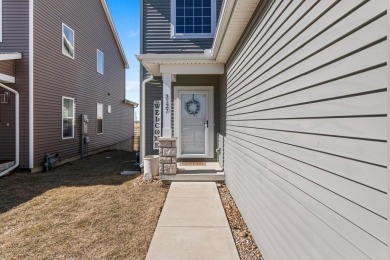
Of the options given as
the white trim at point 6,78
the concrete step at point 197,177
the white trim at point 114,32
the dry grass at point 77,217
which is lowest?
the dry grass at point 77,217

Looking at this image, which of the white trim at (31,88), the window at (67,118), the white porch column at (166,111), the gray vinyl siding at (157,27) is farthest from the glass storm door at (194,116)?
the window at (67,118)

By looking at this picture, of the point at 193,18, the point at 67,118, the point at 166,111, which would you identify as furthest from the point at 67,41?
the point at 166,111

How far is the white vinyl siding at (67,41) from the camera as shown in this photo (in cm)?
939

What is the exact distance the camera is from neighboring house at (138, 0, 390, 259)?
112 cm

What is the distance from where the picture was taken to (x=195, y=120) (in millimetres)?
7383

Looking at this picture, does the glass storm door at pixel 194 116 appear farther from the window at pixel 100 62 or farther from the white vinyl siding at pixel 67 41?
the window at pixel 100 62

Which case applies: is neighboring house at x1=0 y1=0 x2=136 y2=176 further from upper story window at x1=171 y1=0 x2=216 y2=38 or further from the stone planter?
the stone planter

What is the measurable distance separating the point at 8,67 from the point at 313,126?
8111mm

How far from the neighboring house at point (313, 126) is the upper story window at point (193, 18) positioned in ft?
13.0

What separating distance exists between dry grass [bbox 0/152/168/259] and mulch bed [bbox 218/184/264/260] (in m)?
1.08

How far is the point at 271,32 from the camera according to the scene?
2588 mm

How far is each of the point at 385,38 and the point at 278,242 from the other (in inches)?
72.2

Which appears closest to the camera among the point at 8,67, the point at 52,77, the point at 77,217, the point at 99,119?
the point at 77,217

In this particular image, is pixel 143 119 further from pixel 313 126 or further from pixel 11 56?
pixel 313 126
